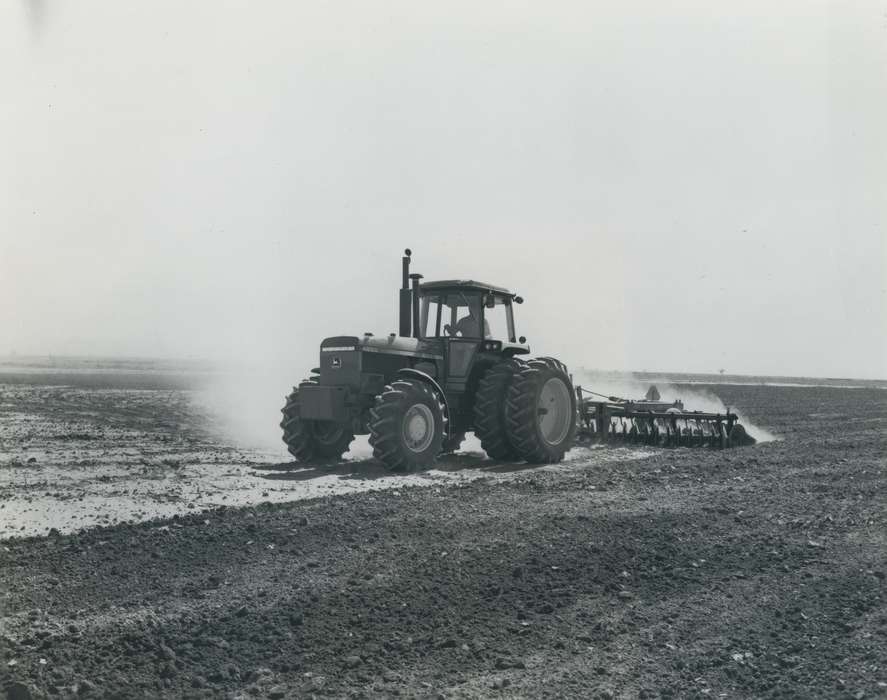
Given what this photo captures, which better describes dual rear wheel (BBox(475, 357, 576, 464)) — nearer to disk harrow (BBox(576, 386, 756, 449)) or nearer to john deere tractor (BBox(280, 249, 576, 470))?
john deere tractor (BBox(280, 249, 576, 470))

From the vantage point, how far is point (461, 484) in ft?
31.8

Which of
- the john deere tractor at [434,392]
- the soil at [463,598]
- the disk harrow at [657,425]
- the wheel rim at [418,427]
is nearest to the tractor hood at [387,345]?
the john deere tractor at [434,392]

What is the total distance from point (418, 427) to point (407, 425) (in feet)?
0.80

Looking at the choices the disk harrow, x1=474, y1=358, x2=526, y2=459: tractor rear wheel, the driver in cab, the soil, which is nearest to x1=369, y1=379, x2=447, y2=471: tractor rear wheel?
x1=474, y1=358, x2=526, y2=459: tractor rear wheel

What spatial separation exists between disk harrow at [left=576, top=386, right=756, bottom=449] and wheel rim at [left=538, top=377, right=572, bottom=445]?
1.80m

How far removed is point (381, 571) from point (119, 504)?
399 cm

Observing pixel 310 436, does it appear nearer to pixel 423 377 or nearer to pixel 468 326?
pixel 423 377

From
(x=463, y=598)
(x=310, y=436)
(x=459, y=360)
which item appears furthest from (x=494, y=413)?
(x=463, y=598)

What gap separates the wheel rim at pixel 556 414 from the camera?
1292 centimetres

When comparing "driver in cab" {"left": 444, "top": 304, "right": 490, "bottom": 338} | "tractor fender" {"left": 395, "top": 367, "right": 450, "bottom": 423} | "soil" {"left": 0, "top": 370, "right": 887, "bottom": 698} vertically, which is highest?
"driver in cab" {"left": 444, "top": 304, "right": 490, "bottom": 338}

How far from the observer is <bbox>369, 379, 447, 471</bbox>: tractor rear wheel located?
408 inches

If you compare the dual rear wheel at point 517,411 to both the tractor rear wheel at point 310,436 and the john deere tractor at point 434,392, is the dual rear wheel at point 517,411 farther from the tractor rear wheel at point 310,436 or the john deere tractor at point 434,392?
the tractor rear wheel at point 310,436

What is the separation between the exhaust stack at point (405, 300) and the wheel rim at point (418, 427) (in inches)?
71.5

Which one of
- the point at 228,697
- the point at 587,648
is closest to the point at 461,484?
the point at 587,648
